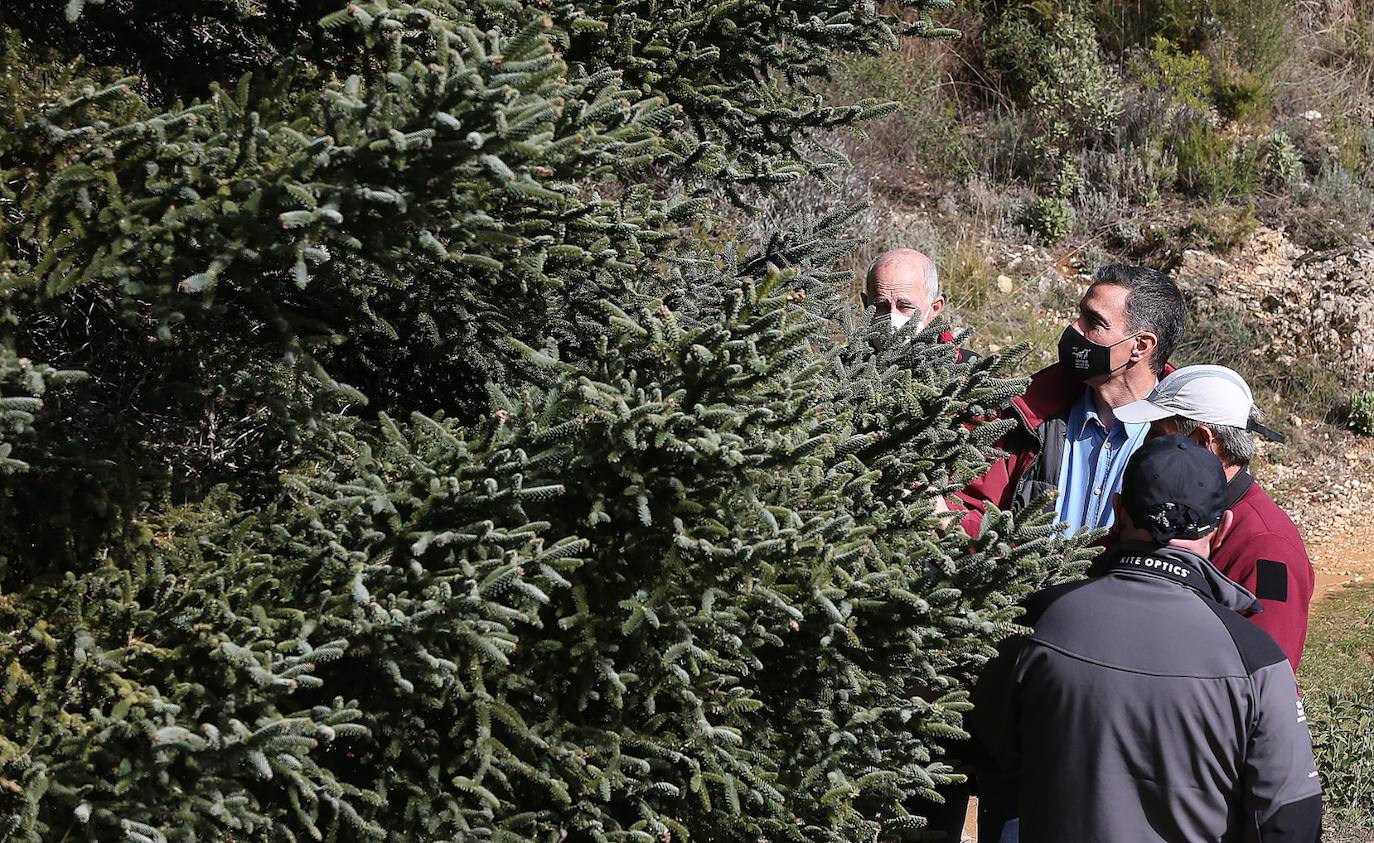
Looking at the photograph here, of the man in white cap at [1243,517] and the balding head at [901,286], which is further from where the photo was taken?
the balding head at [901,286]

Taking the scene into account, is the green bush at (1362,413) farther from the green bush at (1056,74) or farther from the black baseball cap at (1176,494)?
the black baseball cap at (1176,494)

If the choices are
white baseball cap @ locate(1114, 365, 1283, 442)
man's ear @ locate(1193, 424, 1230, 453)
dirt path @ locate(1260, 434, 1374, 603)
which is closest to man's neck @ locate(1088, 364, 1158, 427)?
white baseball cap @ locate(1114, 365, 1283, 442)

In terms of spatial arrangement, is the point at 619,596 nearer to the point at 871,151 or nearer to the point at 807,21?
the point at 807,21

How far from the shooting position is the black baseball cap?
118 inches

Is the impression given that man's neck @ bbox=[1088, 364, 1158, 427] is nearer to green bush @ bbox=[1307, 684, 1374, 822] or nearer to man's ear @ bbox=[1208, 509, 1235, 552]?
man's ear @ bbox=[1208, 509, 1235, 552]

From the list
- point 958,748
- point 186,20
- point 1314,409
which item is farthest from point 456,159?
point 1314,409

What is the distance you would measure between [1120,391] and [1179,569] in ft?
4.72

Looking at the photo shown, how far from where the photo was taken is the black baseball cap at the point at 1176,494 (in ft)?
9.80

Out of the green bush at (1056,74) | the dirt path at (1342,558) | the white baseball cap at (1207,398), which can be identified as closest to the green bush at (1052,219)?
the green bush at (1056,74)

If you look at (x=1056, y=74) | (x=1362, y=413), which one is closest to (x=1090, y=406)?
(x=1362, y=413)

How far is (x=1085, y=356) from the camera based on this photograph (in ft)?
14.0

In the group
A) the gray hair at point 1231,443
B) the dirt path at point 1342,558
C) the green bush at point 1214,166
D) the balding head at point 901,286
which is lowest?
the dirt path at point 1342,558

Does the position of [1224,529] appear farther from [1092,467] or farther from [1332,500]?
[1332,500]

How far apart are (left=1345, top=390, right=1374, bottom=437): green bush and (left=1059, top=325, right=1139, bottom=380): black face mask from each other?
19.9 feet
